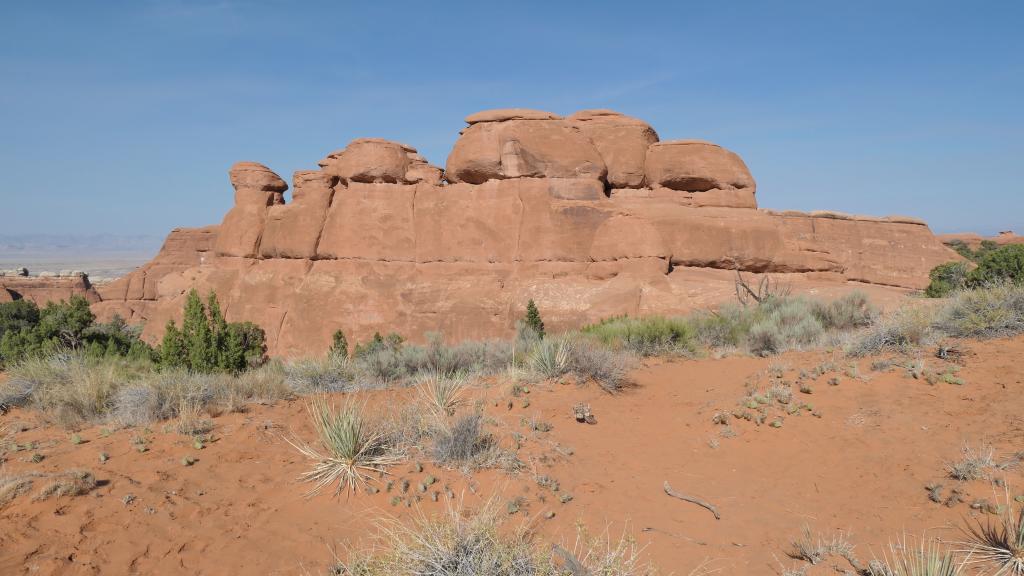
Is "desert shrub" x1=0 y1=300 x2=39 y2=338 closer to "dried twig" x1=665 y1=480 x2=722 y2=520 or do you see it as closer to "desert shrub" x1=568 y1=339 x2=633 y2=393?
"desert shrub" x1=568 y1=339 x2=633 y2=393

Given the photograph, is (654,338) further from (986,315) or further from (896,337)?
(986,315)

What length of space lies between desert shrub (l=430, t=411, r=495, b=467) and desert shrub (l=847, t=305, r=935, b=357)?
5.93 metres

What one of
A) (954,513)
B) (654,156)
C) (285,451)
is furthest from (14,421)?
(654,156)

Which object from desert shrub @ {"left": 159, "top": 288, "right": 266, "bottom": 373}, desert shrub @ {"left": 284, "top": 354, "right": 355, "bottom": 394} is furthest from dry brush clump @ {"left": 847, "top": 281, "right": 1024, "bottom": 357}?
desert shrub @ {"left": 159, "top": 288, "right": 266, "bottom": 373}

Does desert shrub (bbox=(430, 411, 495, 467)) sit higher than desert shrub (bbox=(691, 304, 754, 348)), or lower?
lower

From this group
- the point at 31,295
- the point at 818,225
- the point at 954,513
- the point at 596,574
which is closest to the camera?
the point at 596,574

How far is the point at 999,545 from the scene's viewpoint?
410cm

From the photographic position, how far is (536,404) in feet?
25.7

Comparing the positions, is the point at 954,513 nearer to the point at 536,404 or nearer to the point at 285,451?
the point at 536,404

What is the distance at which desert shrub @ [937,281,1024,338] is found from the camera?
798cm

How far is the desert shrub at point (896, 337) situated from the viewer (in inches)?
324

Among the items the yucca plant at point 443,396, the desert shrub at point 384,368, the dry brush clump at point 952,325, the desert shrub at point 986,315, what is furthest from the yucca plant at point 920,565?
the desert shrub at point 384,368

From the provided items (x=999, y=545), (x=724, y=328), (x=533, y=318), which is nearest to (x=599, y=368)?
(x=724, y=328)

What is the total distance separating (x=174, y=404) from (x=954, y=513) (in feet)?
27.2
